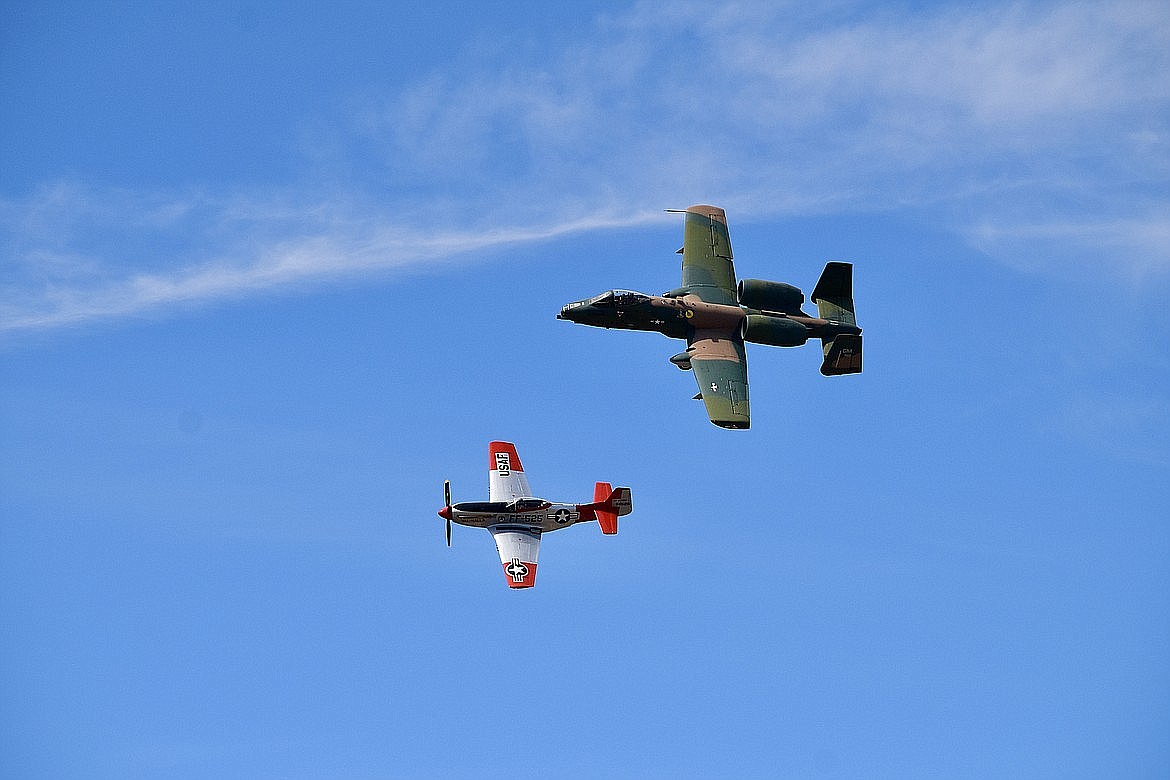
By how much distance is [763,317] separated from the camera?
4926 inches

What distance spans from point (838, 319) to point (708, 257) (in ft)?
33.5

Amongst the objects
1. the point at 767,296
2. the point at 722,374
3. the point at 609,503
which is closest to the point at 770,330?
the point at 767,296

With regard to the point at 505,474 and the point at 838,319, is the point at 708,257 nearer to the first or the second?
the point at 838,319

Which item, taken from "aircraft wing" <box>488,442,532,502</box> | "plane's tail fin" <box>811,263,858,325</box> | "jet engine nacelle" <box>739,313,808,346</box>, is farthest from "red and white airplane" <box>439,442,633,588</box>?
"plane's tail fin" <box>811,263,858,325</box>

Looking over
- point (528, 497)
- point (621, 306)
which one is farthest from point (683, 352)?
point (528, 497)

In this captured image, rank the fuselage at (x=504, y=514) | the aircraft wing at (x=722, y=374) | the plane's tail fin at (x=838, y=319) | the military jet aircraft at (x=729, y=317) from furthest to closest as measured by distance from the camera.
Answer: the plane's tail fin at (x=838, y=319)
the military jet aircraft at (x=729, y=317)
the fuselage at (x=504, y=514)
the aircraft wing at (x=722, y=374)

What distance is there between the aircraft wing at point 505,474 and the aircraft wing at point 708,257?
1695cm

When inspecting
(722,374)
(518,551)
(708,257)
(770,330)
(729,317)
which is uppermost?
(708,257)

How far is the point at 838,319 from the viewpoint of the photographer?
5020 inches

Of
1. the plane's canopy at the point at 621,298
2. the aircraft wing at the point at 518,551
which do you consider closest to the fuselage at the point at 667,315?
the plane's canopy at the point at 621,298

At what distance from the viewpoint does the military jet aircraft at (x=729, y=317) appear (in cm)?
12400

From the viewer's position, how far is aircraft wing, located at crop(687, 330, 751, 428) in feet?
396

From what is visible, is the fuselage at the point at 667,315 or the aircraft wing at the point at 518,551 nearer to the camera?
the aircraft wing at the point at 518,551

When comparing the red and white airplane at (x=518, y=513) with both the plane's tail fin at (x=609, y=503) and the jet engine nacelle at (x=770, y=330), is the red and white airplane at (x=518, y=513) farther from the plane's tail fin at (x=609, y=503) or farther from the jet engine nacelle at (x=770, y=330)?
the jet engine nacelle at (x=770, y=330)
